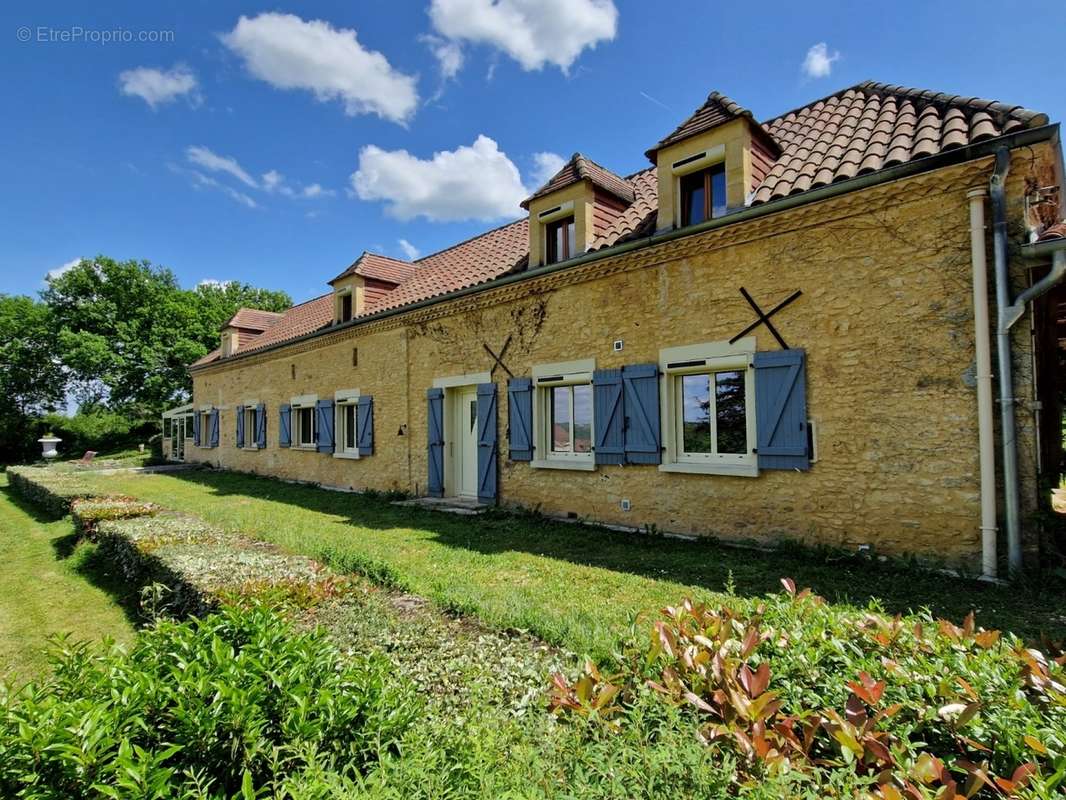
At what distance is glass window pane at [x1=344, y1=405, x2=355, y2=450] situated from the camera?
14.7 meters

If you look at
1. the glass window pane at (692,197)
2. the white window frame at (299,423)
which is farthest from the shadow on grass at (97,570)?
the glass window pane at (692,197)

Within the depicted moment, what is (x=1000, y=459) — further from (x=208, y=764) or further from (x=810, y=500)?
(x=208, y=764)

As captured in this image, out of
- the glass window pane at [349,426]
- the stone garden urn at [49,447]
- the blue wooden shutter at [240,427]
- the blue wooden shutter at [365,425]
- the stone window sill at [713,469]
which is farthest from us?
the stone garden urn at [49,447]

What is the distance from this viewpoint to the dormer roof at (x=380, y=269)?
14281 mm

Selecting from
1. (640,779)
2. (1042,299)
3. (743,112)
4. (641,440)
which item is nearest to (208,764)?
(640,779)

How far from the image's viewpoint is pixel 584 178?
9008mm

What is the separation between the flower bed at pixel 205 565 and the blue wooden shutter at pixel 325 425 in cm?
746

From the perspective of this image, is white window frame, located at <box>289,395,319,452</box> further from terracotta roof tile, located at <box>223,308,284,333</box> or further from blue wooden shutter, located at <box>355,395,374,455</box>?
terracotta roof tile, located at <box>223,308,284,333</box>

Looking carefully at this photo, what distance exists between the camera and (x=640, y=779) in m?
1.66

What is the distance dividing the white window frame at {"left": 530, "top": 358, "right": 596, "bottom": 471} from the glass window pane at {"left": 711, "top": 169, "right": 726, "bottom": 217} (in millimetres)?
2896

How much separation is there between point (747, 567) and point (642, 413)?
275 centimetres

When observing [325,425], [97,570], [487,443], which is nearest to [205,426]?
[325,425]

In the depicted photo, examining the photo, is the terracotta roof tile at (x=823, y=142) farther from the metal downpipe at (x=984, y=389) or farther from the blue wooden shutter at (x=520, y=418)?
the blue wooden shutter at (x=520, y=418)

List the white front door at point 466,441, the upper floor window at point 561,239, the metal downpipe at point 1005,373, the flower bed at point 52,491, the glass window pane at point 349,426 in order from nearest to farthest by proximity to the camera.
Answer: the metal downpipe at point 1005,373, the upper floor window at point 561,239, the flower bed at point 52,491, the white front door at point 466,441, the glass window pane at point 349,426
